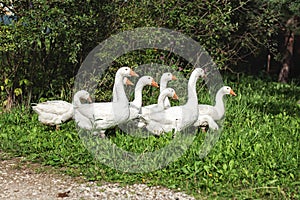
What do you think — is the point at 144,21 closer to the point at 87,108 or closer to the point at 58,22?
the point at 58,22

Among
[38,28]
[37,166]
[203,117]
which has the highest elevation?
[38,28]

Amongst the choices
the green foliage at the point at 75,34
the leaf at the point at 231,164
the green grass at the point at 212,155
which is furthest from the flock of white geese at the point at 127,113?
the leaf at the point at 231,164

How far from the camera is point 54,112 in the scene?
5551mm

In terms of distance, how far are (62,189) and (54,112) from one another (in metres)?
1.58

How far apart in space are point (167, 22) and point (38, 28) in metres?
2.22

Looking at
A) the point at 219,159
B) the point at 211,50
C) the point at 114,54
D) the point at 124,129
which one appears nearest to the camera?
the point at 219,159

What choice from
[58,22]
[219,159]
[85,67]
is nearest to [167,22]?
[85,67]

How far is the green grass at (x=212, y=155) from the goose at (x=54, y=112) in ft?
0.52

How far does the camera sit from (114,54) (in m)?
6.67

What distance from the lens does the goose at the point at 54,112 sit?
554 cm

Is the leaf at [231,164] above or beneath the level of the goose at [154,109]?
beneath

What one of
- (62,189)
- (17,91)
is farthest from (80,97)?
(62,189)

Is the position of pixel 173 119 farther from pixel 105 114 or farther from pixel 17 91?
pixel 17 91

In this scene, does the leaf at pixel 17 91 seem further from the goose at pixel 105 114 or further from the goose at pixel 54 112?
the goose at pixel 105 114
